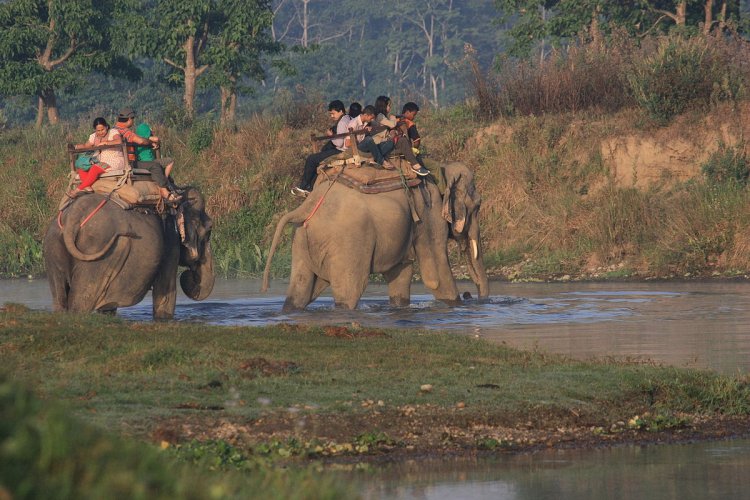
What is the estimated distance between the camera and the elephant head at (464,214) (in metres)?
18.8

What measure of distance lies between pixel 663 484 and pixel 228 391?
133 inches

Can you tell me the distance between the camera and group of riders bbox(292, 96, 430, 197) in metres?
17.7

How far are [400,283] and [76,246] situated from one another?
4428 mm

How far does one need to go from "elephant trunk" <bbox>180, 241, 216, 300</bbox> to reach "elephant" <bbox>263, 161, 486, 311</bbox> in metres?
0.84

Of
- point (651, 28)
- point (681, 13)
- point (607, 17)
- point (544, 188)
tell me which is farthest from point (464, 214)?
point (607, 17)

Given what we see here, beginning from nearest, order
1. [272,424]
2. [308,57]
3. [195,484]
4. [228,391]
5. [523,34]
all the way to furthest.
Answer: [195,484], [272,424], [228,391], [523,34], [308,57]

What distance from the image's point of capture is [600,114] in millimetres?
30359

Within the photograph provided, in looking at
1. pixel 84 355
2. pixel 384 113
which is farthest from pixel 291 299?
pixel 84 355

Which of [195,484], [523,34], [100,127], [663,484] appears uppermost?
[523,34]

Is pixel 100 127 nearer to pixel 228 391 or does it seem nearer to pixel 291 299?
pixel 291 299

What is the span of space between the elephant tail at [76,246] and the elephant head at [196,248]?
5.56ft

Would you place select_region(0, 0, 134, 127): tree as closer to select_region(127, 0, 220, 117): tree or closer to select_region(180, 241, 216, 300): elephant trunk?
select_region(127, 0, 220, 117): tree

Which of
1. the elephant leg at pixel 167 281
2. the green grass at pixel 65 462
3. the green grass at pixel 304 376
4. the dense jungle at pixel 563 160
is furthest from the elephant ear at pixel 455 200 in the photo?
the green grass at pixel 65 462

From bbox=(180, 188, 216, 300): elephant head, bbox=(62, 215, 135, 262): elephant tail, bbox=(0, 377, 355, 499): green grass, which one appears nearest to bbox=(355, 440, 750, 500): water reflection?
bbox=(0, 377, 355, 499): green grass
